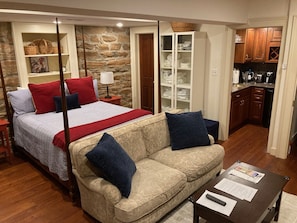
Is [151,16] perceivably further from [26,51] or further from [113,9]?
[26,51]

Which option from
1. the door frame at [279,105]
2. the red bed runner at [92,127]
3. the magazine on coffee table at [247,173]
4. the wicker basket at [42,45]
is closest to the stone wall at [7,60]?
the wicker basket at [42,45]

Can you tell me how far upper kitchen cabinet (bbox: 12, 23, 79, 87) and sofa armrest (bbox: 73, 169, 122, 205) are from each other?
2.70 m

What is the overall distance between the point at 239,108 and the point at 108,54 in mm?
3130

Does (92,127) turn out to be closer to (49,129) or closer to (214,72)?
(49,129)

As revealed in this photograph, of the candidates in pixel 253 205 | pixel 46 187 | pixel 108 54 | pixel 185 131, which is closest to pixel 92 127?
pixel 46 187

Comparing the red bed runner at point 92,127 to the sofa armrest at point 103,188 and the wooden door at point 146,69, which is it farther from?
the wooden door at point 146,69

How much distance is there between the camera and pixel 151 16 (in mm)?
2465

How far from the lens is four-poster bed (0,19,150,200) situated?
9.73ft

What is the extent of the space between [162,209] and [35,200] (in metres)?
1.65

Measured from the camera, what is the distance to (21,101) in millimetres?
3914

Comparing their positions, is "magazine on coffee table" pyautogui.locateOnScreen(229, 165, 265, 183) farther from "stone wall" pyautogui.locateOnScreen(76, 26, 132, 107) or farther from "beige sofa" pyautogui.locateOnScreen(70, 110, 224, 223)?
"stone wall" pyautogui.locateOnScreen(76, 26, 132, 107)

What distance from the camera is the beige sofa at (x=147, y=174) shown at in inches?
85.4

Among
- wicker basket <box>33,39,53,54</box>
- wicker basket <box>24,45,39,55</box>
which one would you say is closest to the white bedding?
wicker basket <box>24,45,39,55</box>

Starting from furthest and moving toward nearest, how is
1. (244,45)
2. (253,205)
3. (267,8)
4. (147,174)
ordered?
(244,45) → (267,8) → (147,174) → (253,205)
